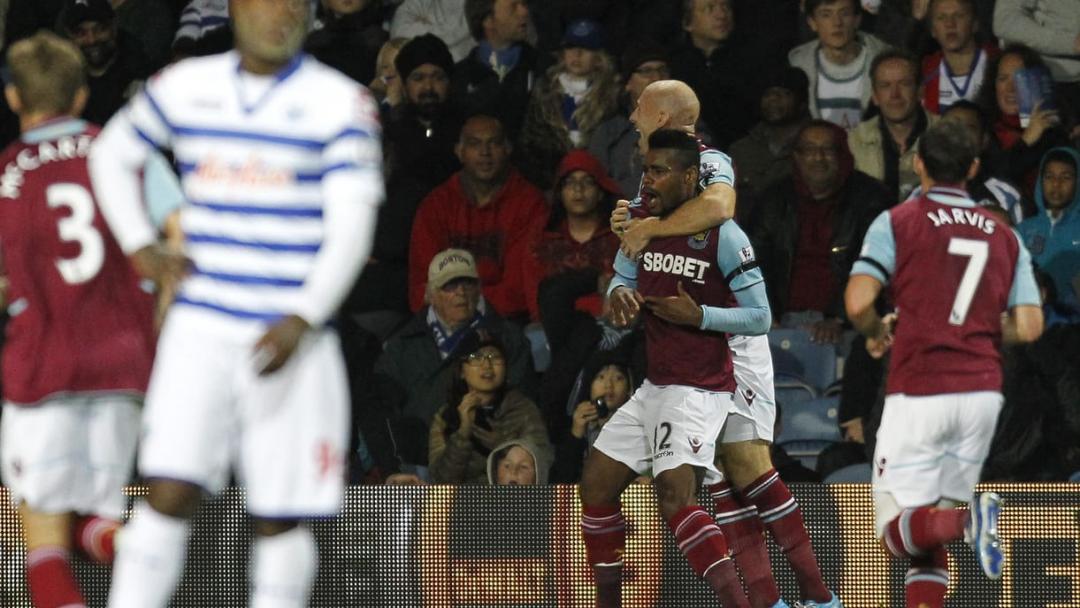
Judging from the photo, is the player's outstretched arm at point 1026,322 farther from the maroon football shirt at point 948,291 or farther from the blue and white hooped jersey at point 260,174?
the blue and white hooped jersey at point 260,174

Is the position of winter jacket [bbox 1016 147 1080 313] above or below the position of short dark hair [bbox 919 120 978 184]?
below

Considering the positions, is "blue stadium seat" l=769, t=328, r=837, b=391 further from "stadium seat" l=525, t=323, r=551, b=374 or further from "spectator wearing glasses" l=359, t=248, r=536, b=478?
"spectator wearing glasses" l=359, t=248, r=536, b=478

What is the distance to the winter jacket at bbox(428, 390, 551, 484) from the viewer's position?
948 cm

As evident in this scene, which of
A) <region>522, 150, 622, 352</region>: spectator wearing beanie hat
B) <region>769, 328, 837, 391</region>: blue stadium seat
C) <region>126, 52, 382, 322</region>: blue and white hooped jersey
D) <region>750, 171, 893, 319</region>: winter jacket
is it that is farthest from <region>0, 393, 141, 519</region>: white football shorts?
<region>750, 171, 893, 319</region>: winter jacket

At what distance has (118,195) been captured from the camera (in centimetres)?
561

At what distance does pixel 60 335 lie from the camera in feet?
21.1

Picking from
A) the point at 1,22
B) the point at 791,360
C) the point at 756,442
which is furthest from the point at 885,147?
the point at 1,22

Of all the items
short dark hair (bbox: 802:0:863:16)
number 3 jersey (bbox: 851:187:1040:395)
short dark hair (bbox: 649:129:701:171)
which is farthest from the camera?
short dark hair (bbox: 802:0:863:16)

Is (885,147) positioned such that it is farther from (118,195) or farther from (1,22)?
(118,195)

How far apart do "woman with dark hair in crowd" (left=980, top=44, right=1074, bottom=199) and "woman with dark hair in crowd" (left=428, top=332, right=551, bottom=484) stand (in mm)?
3051

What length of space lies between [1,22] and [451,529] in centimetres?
552

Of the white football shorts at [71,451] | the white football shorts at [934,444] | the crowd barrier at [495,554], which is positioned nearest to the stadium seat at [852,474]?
the crowd barrier at [495,554]

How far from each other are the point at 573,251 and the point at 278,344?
5337 millimetres

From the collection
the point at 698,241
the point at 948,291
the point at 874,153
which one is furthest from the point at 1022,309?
the point at 874,153
